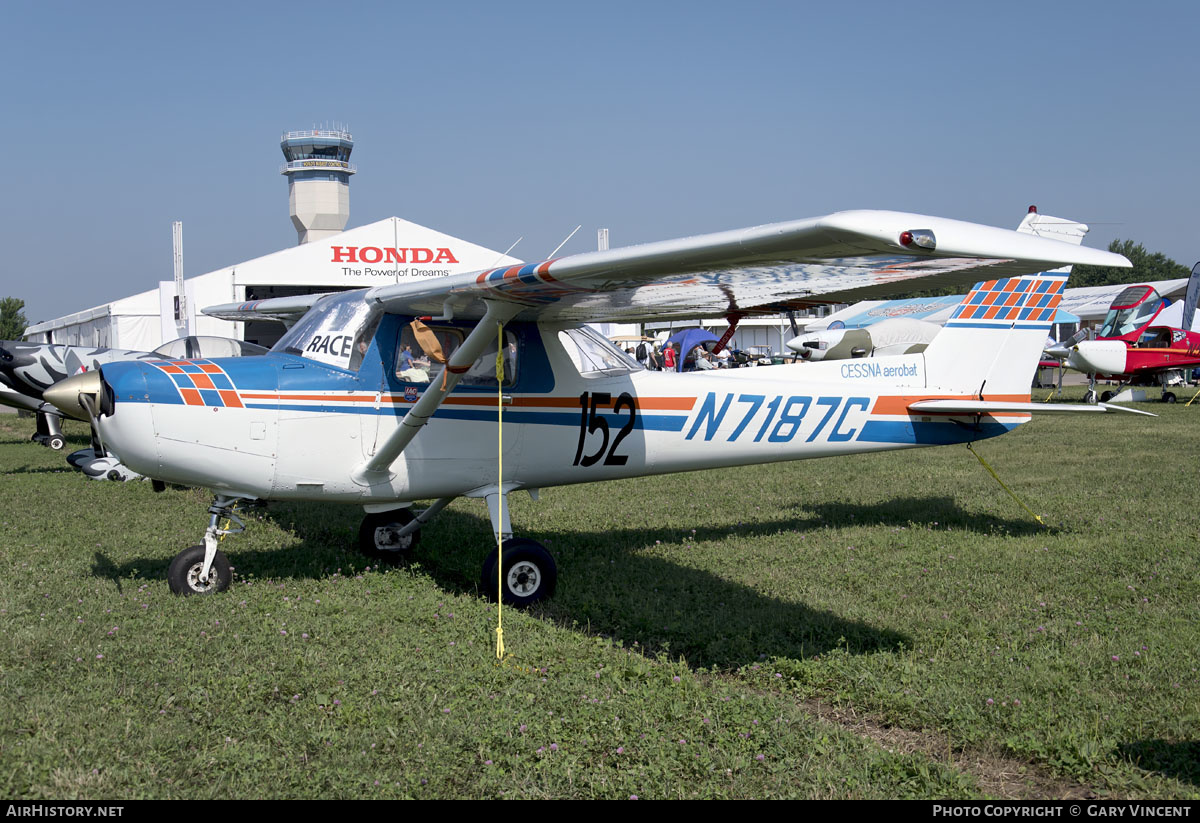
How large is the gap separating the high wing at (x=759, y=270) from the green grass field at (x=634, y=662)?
207 centimetres

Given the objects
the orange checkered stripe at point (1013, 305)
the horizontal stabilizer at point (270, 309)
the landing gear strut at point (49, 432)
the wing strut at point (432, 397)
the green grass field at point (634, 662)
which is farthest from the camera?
the landing gear strut at point (49, 432)

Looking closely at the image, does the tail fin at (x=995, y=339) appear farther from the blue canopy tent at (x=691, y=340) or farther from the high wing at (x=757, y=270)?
the blue canopy tent at (x=691, y=340)

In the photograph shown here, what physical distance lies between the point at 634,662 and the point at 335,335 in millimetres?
3227

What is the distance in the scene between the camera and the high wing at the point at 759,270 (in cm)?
354

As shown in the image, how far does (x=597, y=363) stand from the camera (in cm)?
705

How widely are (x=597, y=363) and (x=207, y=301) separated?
29.9 meters

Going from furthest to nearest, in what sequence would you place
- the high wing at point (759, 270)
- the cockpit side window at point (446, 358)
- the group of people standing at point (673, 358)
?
the group of people standing at point (673, 358), the cockpit side window at point (446, 358), the high wing at point (759, 270)

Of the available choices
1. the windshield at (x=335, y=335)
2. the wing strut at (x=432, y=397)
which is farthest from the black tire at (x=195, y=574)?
the windshield at (x=335, y=335)

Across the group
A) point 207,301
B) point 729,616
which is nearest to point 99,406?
point 729,616

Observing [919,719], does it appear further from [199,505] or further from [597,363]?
[199,505]

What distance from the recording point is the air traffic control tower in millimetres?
69938

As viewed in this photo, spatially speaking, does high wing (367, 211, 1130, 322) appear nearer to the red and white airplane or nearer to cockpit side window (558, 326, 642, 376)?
cockpit side window (558, 326, 642, 376)

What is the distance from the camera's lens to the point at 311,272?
111 feet

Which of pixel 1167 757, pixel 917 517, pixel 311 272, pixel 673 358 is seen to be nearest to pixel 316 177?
pixel 311 272
